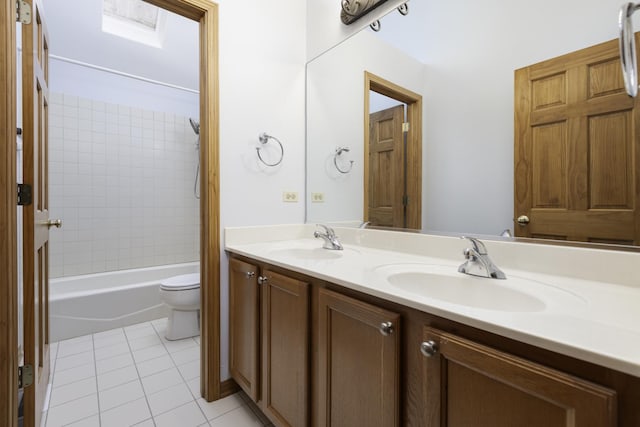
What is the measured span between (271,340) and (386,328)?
0.66m

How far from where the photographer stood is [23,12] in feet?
3.65

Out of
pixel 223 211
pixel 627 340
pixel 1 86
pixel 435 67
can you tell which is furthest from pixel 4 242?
pixel 435 67

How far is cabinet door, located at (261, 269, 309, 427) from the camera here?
41.3 inches

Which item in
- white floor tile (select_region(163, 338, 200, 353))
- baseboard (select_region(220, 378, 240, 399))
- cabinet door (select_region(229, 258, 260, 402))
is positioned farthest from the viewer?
white floor tile (select_region(163, 338, 200, 353))

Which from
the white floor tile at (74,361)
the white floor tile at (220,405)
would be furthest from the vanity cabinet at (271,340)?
the white floor tile at (74,361)

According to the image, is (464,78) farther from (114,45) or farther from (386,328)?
(114,45)

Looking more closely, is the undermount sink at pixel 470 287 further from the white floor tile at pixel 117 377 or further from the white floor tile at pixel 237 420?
the white floor tile at pixel 117 377

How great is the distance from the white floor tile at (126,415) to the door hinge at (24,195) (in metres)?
1.05

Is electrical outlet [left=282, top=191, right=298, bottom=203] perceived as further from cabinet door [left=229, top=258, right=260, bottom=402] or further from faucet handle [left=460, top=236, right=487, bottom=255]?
faucet handle [left=460, top=236, right=487, bottom=255]

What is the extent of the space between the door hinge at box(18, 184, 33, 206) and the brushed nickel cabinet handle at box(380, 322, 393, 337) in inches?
55.0

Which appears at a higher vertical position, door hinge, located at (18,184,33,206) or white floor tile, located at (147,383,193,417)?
door hinge, located at (18,184,33,206)

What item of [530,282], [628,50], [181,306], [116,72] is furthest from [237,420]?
[116,72]

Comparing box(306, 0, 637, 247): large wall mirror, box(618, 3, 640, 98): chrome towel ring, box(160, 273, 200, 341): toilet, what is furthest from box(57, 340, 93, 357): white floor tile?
box(618, 3, 640, 98): chrome towel ring

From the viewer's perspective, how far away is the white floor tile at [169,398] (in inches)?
57.5
